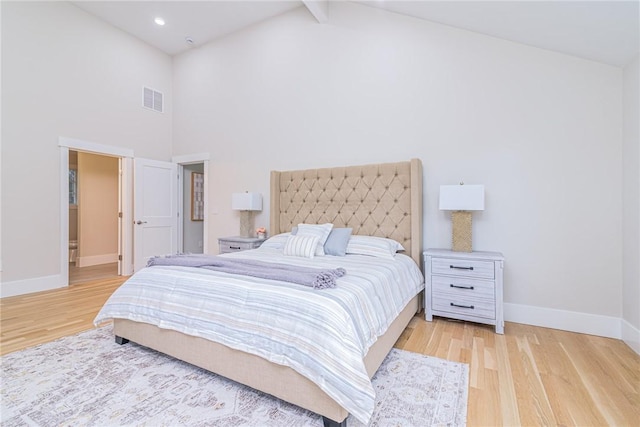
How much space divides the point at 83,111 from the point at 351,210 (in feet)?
14.1

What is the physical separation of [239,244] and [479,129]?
3.27m

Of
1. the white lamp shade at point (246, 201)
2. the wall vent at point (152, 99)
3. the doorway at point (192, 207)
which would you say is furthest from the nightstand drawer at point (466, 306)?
the wall vent at point (152, 99)

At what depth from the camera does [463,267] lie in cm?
270

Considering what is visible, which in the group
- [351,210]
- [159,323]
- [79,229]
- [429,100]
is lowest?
[159,323]

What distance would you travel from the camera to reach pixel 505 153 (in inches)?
114

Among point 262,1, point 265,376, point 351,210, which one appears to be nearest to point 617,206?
point 351,210

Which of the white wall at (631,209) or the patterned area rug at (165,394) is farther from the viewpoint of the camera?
the white wall at (631,209)

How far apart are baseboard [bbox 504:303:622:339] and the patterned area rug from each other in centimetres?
127

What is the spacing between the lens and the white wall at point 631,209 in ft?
7.43

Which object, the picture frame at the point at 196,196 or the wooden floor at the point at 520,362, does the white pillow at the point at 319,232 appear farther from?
the picture frame at the point at 196,196

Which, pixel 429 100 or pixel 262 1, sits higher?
pixel 262 1

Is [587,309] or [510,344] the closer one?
[510,344]

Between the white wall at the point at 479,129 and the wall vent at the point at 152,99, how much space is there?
202 centimetres

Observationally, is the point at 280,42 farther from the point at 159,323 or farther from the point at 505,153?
the point at 159,323
